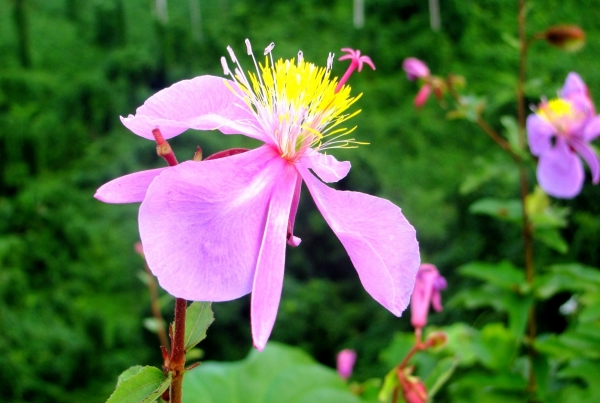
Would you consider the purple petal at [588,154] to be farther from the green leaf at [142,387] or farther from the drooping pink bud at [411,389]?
the green leaf at [142,387]

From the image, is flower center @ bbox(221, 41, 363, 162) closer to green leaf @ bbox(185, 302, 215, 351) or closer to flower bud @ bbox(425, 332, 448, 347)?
green leaf @ bbox(185, 302, 215, 351)

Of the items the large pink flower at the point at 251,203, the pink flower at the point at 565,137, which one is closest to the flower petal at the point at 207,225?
the large pink flower at the point at 251,203

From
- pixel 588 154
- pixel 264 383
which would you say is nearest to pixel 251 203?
pixel 264 383

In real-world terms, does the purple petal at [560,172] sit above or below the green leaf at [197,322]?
below

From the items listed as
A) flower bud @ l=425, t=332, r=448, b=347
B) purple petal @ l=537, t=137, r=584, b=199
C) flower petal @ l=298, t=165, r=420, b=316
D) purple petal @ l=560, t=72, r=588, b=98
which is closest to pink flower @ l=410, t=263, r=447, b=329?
flower bud @ l=425, t=332, r=448, b=347

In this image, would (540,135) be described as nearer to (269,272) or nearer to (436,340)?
(436,340)

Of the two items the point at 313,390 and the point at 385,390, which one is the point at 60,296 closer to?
the point at 313,390
